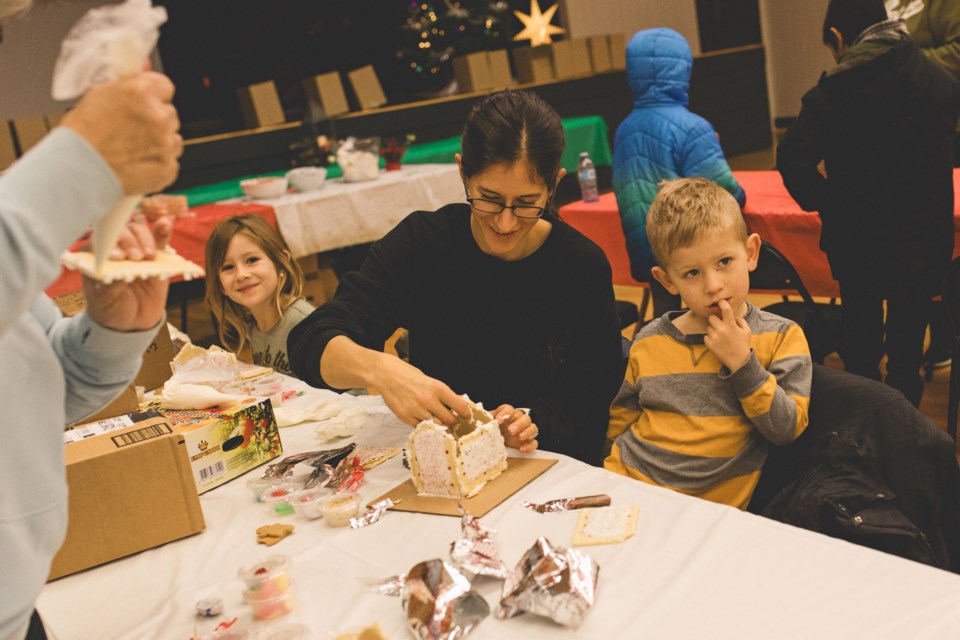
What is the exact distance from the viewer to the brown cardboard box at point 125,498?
4.87 feet

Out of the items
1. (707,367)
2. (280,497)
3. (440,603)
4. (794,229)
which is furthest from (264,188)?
(440,603)

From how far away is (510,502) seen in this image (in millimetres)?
1479

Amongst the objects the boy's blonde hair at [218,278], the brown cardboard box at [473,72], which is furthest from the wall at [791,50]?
the boy's blonde hair at [218,278]

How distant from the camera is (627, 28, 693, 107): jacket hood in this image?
138 inches

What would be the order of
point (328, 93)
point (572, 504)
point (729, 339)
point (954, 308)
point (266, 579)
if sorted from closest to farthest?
point (266, 579), point (572, 504), point (729, 339), point (954, 308), point (328, 93)

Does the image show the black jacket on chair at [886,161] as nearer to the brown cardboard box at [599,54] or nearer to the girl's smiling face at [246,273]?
the girl's smiling face at [246,273]

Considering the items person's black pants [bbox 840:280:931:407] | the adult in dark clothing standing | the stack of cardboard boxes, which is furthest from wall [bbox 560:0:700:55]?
the stack of cardboard boxes

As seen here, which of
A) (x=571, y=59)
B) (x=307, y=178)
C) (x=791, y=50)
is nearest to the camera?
(x=307, y=178)

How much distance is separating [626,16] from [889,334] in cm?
760

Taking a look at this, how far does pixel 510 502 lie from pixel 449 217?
84 cm

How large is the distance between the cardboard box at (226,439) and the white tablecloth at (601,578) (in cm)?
11

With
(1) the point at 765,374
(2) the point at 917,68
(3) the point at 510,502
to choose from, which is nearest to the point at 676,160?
(2) the point at 917,68

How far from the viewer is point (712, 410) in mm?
1738

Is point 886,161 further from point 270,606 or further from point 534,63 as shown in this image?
point 534,63
